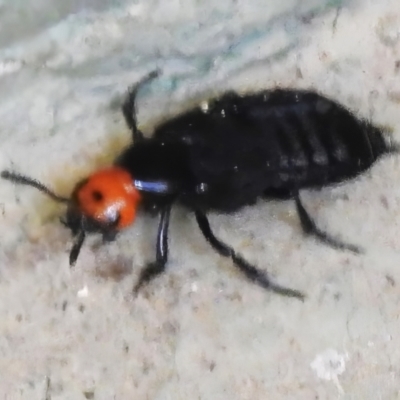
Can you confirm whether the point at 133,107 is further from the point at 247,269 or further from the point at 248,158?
the point at 247,269

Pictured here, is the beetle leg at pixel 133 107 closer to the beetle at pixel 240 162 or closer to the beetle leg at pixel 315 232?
the beetle at pixel 240 162

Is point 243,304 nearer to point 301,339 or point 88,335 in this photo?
point 301,339

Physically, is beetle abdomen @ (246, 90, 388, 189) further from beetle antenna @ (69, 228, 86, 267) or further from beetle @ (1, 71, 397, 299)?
beetle antenna @ (69, 228, 86, 267)

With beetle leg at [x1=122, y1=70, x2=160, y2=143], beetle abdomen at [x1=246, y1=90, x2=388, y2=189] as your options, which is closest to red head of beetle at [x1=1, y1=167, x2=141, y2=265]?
beetle leg at [x1=122, y1=70, x2=160, y2=143]

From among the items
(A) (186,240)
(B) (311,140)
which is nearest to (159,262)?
(A) (186,240)

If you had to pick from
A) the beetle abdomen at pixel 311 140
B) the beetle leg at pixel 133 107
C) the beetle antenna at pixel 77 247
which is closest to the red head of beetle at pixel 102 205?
the beetle antenna at pixel 77 247

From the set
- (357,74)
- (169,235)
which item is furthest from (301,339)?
(357,74)

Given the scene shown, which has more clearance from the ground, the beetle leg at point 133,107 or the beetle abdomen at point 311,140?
the beetle leg at point 133,107
